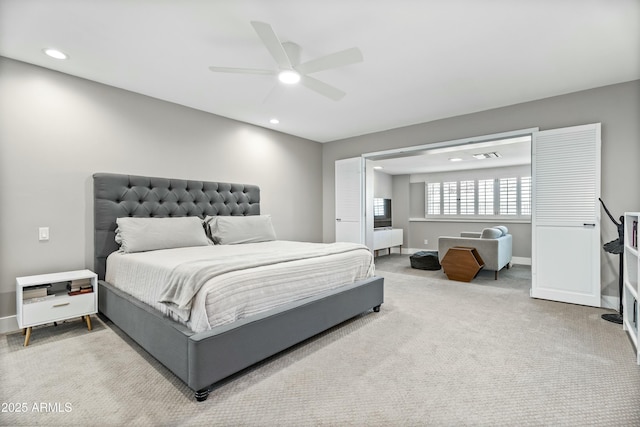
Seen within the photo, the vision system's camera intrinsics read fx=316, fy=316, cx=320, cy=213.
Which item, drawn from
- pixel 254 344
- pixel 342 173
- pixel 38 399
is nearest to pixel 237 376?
pixel 254 344

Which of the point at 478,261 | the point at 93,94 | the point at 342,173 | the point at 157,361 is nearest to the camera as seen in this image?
the point at 157,361

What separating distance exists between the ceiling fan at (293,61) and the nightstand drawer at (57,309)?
7.35ft

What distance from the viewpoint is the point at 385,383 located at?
192cm

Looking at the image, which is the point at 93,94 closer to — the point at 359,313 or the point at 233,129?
the point at 233,129

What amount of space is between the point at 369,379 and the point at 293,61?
2.49 meters

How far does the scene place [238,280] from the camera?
2014 mm

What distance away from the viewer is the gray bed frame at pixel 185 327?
1783mm

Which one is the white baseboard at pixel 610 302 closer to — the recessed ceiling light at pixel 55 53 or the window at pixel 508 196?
the window at pixel 508 196

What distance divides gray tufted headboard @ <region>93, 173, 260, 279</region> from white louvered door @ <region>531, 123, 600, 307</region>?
3.71 metres

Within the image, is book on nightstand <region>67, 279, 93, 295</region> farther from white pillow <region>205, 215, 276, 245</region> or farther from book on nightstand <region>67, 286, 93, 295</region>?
white pillow <region>205, 215, 276, 245</region>

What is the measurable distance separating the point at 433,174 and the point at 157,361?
7.21 m

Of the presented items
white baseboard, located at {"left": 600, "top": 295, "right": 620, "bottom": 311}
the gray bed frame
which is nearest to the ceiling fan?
the gray bed frame

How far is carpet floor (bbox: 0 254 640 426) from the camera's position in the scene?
1.63m

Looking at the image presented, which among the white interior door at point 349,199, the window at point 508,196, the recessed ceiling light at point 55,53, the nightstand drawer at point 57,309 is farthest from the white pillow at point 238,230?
the window at point 508,196
